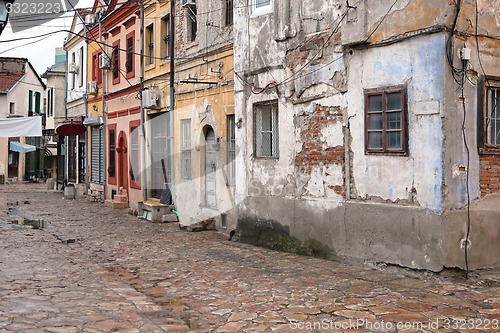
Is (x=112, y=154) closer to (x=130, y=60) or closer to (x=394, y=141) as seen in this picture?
(x=130, y=60)

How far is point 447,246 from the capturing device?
830 centimetres

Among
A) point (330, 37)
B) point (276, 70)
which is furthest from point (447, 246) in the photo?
point (276, 70)

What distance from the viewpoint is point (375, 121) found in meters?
9.44

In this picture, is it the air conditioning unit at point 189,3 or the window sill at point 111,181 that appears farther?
the window sill at point 111,181

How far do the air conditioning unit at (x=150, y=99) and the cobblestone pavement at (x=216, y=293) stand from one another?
6.70m

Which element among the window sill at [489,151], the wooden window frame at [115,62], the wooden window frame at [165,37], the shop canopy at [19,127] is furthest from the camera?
the shop canopy at [19,127]

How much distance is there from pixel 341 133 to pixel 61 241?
7.04m

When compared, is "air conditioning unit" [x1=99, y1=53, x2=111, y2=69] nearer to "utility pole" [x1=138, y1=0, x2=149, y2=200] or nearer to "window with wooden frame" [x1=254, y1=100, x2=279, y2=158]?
"utility pole" [x1=138, y1=0, x2=149, y2=200]

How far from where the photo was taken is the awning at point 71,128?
26.2 m

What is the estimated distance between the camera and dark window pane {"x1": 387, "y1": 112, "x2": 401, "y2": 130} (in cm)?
905

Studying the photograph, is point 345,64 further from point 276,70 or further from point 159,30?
point 159,30

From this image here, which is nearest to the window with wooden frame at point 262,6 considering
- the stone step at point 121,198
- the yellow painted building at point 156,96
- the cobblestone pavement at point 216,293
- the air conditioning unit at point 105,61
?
the cobblestone pavement at point 216,293

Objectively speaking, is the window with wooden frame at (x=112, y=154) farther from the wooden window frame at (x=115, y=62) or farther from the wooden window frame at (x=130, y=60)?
the wooden window frame at (x=130, y=60)

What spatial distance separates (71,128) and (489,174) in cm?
2104
